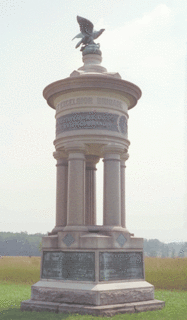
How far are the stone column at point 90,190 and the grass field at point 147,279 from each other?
4.68 metres

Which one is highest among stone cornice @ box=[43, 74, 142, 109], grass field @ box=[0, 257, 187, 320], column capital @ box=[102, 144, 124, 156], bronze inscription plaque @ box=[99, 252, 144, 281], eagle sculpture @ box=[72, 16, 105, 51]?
eagle sculpture @ box=[72, 16, 105, 51]

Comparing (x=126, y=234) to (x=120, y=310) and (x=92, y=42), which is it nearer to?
(x=120, y=310)

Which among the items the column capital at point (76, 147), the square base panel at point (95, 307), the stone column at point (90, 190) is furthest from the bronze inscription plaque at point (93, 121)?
the square base panel at point (95, 307)

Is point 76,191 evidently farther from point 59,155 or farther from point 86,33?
point 86,33

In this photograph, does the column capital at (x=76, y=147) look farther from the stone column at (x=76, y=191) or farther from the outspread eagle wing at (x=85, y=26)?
the outspread eagle wing at (x=85, y=26)

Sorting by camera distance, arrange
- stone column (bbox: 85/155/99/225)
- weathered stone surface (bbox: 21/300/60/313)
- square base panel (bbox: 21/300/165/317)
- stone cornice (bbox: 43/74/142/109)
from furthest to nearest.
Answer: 1. stone column (bbox: 85/155/99/225)
2. stone cornice (bbox: 43/74/142/109)
3. weathered stone surface (bbox: 21/300/60/313)
4. square base panel (bbox: 21/300/165/317)

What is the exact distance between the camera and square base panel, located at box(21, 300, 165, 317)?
1231cm

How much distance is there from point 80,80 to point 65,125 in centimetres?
188

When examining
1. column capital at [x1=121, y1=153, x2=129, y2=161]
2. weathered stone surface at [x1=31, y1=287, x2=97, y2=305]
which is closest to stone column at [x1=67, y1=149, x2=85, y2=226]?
weathered stone surface at [x1=31, y1=287, x2=97, y2=305]

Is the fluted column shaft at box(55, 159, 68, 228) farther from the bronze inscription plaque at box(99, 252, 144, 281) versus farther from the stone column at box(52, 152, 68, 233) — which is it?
the bronze inscription plaque at box(99, 252, 144, 281)

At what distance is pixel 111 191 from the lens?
48.2 feet

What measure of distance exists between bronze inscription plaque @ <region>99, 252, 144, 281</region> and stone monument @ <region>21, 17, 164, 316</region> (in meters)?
0.03

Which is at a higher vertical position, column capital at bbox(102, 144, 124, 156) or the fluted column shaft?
column capital at bbox(102, 144, 124, 156)

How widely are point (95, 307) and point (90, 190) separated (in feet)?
20.2
